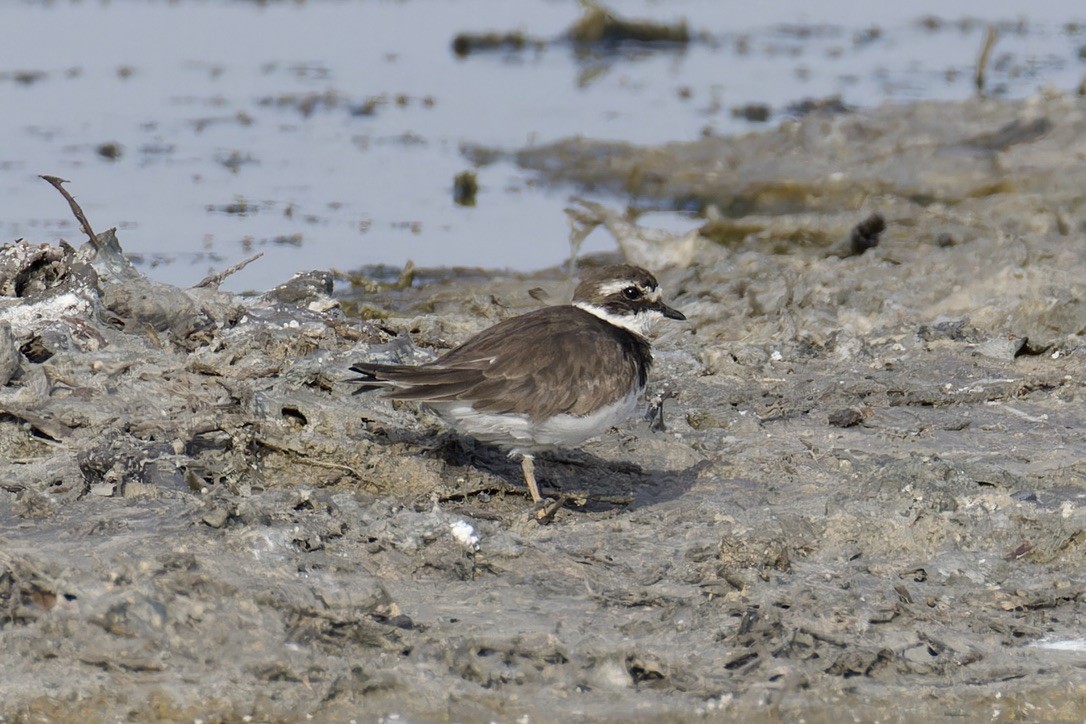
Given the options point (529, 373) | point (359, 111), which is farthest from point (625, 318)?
point (359, 111)

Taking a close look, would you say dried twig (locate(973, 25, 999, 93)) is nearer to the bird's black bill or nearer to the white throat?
the bird's black bill

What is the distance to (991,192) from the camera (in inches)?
502

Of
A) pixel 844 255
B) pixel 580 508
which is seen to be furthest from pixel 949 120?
pixel 580 508

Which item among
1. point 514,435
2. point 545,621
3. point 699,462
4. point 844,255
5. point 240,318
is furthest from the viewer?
point 844,255

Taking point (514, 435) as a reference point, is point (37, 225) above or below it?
below

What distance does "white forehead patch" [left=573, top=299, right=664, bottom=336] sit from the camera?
22.1ft

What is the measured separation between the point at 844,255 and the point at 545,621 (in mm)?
6316

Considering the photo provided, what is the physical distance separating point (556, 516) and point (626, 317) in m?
1.22

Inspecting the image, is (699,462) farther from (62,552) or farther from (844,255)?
(844,255)

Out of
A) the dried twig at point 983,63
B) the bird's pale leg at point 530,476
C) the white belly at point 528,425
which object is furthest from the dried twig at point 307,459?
the dried twig at point 983,63

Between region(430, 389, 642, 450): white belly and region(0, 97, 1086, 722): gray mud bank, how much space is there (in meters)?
0.30

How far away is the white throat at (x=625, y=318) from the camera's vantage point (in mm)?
6730

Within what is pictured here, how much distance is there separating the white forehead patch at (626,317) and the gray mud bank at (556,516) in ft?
1.59

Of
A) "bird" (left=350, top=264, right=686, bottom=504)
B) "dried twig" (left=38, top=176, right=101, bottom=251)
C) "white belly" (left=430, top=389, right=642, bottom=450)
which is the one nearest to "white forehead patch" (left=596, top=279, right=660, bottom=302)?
"bird" (left=350, top=264, right=686, bottom=504)
